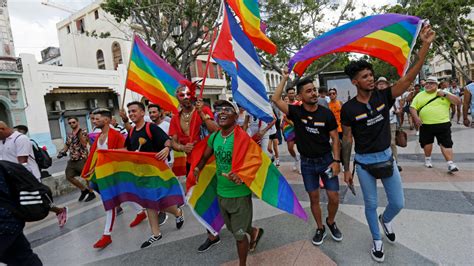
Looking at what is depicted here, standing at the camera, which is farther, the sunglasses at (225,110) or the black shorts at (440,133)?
the black shorts at (440,133)

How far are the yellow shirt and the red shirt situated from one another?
4.00 metres

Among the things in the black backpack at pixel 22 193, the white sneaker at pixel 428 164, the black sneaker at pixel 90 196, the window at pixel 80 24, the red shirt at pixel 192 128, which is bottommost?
the black sneaker at pixel 90 196

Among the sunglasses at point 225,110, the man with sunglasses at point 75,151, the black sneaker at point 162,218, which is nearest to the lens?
the sunglasses at point 225,110

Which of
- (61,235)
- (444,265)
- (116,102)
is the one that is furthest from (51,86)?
(444,265)

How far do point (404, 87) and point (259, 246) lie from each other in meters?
2.18

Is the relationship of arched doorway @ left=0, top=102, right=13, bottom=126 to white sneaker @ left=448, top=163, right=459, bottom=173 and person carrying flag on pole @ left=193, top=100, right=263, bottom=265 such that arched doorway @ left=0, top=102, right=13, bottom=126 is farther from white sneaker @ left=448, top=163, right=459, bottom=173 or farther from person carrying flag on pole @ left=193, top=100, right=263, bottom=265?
white sneaker @ left=448, top=163, right=459, bottom=173

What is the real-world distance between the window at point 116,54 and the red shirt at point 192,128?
66.7 ft

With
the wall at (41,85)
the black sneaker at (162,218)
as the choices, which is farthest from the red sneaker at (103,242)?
the wall at (41,85)

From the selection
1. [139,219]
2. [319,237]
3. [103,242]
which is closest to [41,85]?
[139,219]

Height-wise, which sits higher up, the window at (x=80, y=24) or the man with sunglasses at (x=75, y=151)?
the window at (x=80, y=24)

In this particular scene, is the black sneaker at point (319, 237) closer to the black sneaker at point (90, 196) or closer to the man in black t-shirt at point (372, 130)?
the man in black t-shirt at point (372, 130)

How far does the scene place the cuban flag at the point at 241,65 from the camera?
2969mm

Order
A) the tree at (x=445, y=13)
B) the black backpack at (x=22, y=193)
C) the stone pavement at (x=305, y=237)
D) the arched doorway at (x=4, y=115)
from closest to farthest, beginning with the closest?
the black backpack at (x=22, y=193) → the stone pavement at (x=305, y=237) → the tree at (x=445, y=13) → the arched doorway at (x=4, y=115)

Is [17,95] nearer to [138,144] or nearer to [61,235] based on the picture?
[61,235]
